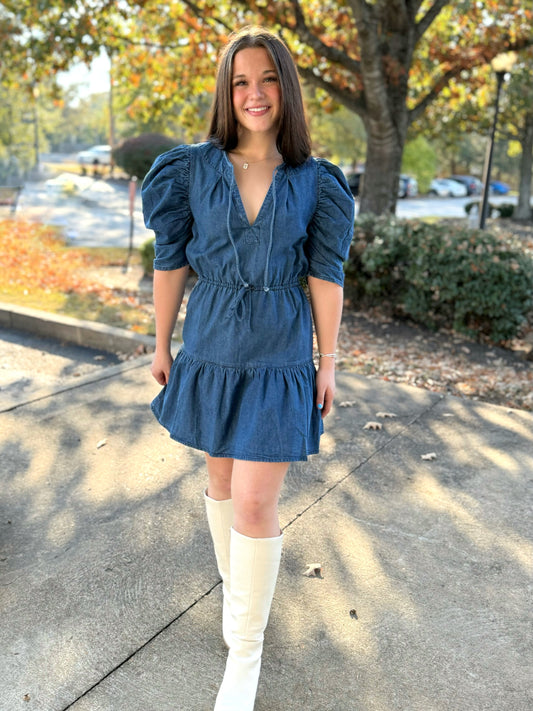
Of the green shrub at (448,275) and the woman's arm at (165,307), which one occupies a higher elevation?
the woman's arm at (165,307)

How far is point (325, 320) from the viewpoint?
235cm

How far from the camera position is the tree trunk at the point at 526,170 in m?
26.0

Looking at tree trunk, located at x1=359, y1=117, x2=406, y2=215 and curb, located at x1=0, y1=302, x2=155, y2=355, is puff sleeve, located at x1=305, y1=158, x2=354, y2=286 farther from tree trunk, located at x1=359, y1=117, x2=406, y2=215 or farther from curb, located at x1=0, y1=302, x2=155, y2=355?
tree trunk, located at x1=359, y1=117, x2=406, y2=215

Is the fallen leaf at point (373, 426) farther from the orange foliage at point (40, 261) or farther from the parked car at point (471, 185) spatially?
the parked car at point (471, 185)

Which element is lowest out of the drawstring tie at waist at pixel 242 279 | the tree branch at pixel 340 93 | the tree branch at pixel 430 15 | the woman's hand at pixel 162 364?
the woman's hand at pixel 162 364

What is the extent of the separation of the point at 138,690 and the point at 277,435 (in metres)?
0.96

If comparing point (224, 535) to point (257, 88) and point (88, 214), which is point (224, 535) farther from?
point (88, 214)

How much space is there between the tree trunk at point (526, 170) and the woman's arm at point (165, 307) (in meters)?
25.9

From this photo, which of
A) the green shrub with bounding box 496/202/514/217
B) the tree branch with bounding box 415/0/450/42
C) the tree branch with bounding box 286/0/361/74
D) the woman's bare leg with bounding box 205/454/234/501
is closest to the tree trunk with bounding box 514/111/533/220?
the green shrub with bounding box 496/202/514/217

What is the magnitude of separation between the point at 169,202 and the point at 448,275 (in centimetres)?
515

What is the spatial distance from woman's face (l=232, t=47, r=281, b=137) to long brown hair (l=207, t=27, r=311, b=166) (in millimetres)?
18

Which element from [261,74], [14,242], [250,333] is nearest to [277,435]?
[250,333]

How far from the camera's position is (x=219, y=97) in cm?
228

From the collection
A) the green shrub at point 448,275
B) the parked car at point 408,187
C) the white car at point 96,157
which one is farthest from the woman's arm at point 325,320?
the white car at point 96,157
